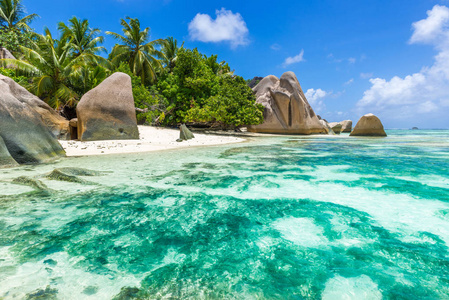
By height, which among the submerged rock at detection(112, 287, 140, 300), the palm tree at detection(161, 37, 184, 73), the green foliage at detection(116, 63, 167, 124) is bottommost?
the submerged rock at detection(112, 287, 140, 300)

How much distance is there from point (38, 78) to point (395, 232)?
1952cm

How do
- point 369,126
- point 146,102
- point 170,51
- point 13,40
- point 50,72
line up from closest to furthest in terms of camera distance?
point 50,72, point 146,102, point 13,40, point 369,126, point 170,51

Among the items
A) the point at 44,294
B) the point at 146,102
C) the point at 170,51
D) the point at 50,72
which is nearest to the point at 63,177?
the point at 44,294

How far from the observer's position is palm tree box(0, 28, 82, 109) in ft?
49.6

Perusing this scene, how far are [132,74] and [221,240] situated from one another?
2028cm

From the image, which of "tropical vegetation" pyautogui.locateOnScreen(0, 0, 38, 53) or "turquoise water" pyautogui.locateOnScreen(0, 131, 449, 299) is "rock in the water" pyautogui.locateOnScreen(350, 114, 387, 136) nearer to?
"turquoise water" pyautogui.locateOnScreen(0, 131, 449, 299)

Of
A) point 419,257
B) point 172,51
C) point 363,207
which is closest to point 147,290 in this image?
point 419,257

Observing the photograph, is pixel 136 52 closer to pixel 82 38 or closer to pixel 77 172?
pixel 82 38

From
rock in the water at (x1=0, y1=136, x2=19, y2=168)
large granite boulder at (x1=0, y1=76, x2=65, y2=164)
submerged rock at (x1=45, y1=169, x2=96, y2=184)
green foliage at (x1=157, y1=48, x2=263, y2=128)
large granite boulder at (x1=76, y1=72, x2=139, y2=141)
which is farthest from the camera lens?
green foliage at (x1=157, y1=48, x2=263, y2=128)

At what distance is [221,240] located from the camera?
233 centimetres

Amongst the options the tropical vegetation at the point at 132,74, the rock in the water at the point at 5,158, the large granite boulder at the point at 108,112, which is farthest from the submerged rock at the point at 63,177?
the tropical vegetation at the point at 132,74

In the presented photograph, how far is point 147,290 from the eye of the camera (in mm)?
1599

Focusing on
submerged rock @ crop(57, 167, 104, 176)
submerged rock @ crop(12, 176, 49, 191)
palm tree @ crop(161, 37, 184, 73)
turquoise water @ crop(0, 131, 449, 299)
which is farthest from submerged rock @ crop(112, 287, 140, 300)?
palm tree @ crop(161, 37, 184, 73)

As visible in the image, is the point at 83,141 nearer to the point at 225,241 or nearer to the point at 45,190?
the point at 45,190
